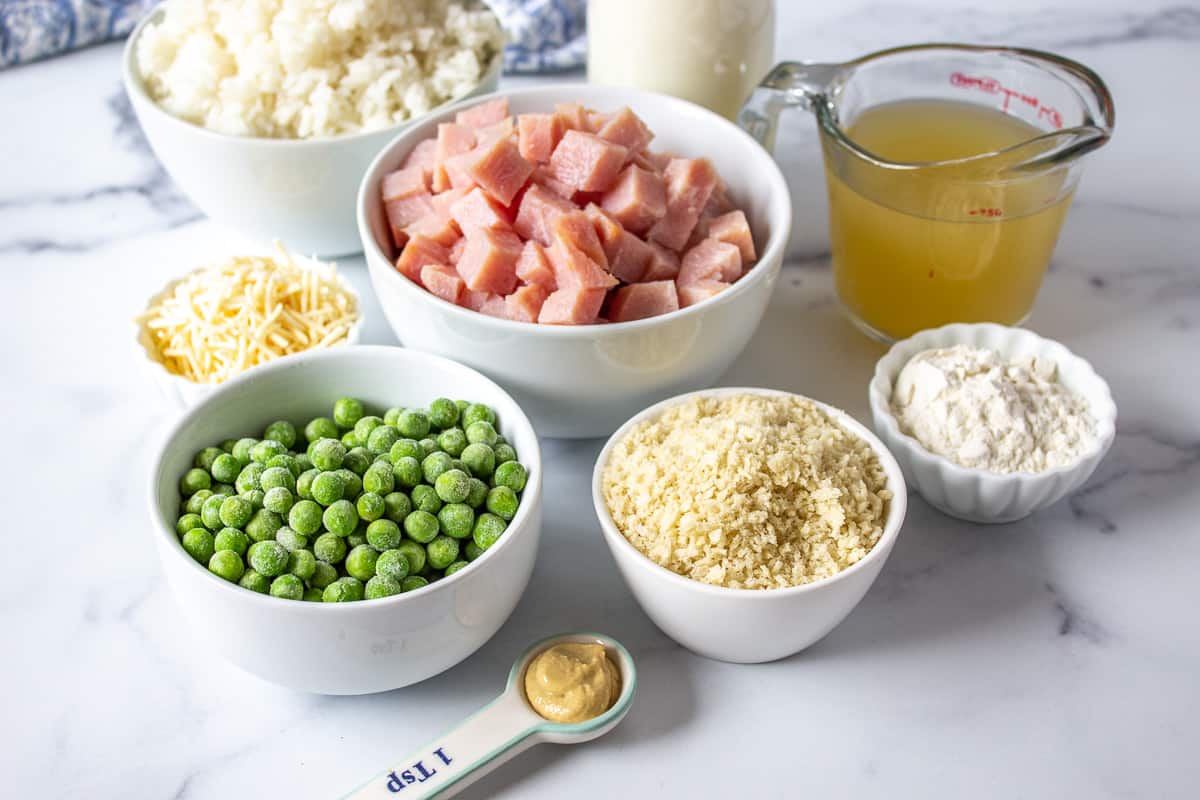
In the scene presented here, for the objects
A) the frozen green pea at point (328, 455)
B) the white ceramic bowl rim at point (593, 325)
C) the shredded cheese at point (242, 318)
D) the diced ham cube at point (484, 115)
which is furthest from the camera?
the diced ham cube at point (484, 115)

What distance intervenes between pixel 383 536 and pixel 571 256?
1.73 feet

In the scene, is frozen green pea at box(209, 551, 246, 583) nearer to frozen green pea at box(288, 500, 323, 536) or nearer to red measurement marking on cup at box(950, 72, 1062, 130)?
frozen green pea at box(288, 500, 323, 536)

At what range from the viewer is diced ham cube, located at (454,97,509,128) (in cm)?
206

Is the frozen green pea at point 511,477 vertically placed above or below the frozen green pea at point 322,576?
above

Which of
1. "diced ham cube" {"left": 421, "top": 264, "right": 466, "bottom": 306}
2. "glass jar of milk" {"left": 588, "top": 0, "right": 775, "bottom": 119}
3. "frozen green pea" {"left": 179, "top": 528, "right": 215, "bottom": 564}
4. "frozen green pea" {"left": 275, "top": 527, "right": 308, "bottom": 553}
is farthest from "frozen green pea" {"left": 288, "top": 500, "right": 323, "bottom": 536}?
"glass jar of milk" {"left": 588, "top": 0, "right": 775, "bottom": 119}

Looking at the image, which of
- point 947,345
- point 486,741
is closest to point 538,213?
point 947,345

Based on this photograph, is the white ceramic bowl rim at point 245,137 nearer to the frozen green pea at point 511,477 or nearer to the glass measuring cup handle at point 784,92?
the glass measuring cup handle at point 784,92

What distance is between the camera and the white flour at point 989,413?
5.69ft

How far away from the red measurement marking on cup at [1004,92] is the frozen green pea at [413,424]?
50.4 inches

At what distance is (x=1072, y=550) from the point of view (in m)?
1.81

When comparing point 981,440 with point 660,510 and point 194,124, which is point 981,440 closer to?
point 660,510

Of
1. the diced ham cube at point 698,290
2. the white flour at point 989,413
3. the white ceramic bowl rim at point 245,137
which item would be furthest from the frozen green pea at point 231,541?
the white flour at point 989,413

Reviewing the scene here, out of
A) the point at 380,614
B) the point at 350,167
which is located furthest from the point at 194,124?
the point at 380,614

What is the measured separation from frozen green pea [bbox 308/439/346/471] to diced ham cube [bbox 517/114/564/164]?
0.60 metres
